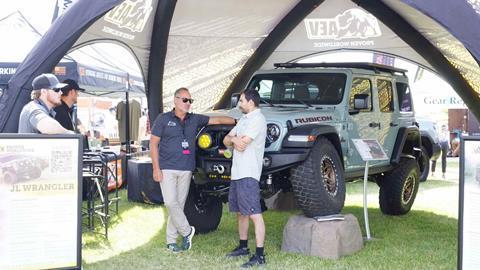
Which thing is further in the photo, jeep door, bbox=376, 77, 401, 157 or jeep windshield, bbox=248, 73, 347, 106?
jeep door, bbox=376, 77, 401, 157

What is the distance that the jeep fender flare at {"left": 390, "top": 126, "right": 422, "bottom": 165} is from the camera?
8836 millimetres

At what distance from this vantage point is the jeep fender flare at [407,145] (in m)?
8.84

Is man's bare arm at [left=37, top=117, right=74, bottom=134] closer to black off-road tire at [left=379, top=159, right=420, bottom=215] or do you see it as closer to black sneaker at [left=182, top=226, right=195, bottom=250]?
black sneaker at [left=182, top=226, right=195, bottom=250]

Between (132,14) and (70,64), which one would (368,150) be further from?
(70,64)

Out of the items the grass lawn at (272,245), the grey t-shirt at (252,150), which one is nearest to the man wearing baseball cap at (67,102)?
the grass lawn at (272,245)

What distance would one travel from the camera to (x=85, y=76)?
35.3ft

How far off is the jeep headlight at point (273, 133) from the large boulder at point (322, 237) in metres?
0.98

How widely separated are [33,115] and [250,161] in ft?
7.15

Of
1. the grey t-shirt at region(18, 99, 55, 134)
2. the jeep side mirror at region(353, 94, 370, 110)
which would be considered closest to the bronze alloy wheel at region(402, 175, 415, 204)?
the jeep side mirror at region(353, 94, 370, 110)

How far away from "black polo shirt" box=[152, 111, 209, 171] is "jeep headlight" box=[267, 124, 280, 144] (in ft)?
2.76

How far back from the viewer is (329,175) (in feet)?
22.4

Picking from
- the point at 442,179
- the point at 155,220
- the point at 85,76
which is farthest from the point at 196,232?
the point at 442,179

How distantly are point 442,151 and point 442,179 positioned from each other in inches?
31.6

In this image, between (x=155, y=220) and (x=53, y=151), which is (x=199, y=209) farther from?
(x=53, y=151)
